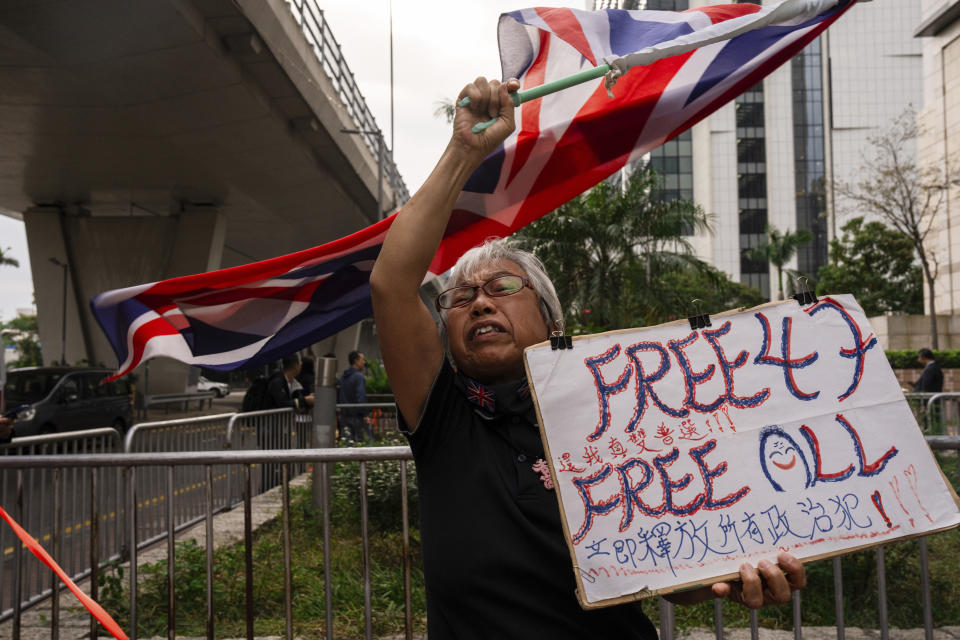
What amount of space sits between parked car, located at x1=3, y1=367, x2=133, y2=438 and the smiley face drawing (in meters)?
15.0

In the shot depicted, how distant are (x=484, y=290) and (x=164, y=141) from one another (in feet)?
65.4

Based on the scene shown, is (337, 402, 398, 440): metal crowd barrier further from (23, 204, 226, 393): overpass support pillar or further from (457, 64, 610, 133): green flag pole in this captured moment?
(23, 204, 226, 393): overpass support pillar

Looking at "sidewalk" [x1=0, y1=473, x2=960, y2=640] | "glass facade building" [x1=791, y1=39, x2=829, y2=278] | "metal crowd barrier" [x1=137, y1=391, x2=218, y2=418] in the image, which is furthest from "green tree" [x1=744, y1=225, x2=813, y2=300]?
"sidewalk" [x1=0, y1=473, x2=960, y2=640]

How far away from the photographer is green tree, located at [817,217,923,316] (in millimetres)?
45812

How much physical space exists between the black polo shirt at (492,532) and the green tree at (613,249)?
16621mm

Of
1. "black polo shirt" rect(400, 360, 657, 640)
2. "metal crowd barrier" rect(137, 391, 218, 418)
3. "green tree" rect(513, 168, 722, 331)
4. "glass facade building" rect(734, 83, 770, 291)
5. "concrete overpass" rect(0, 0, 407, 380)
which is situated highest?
"glass facade building" rect(734, 83, 770, 291)

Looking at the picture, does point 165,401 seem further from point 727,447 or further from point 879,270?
point 879,270

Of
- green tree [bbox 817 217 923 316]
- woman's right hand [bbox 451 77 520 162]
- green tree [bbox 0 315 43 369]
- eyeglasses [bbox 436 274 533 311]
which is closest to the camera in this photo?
woman's right hand [bbox 451 77 520 162]

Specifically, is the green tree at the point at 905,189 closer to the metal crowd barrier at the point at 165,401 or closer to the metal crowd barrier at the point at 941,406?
the metal crowd barrier at the point at 941,406

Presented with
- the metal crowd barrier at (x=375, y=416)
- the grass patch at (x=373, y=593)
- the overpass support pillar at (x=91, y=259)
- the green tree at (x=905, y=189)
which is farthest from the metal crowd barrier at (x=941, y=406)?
the overpass support pillar at (x=91, y=259)

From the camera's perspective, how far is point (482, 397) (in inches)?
73.7

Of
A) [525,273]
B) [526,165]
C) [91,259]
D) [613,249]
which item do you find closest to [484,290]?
[525,273]

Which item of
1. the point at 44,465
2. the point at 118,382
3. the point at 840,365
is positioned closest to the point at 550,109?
the point at 840,365

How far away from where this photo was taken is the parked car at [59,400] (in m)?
14.6
